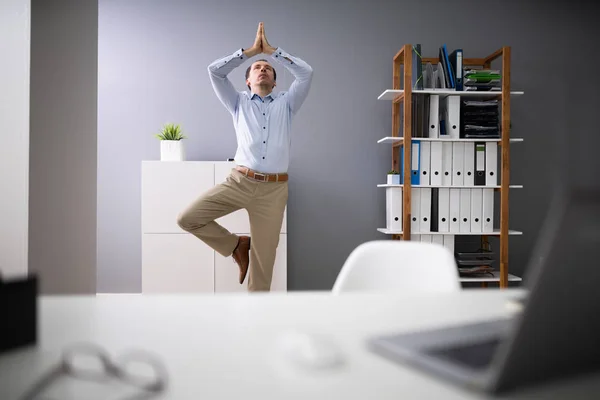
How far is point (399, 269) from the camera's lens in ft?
4.84

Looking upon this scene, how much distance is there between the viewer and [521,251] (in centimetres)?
419

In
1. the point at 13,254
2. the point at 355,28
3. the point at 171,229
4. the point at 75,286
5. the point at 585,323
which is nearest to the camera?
the point at 585,323

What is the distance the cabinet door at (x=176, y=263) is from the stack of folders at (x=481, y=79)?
2283 millimetres

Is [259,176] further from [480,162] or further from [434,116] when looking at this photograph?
[480,162]


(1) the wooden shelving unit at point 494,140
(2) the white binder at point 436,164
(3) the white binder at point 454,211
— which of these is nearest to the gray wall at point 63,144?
(1) the wooden shelving unit at point 494,140

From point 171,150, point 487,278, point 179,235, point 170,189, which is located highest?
point 171,150

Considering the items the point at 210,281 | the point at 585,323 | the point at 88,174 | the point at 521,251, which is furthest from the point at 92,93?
the point at 521,251

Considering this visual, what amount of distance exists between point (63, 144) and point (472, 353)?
2089mm

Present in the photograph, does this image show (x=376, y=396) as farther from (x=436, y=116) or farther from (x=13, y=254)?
(x=436, y=116)

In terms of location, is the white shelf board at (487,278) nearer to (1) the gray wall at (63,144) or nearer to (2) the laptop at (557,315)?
(1) the gray wall at (63,144)

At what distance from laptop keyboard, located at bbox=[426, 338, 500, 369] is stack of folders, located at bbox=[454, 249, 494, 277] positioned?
10.6 feet

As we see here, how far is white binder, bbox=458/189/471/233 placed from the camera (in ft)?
11.9

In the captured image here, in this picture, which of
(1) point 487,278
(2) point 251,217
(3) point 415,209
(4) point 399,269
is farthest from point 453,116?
(4) point 399,269

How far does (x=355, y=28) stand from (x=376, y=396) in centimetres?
395
